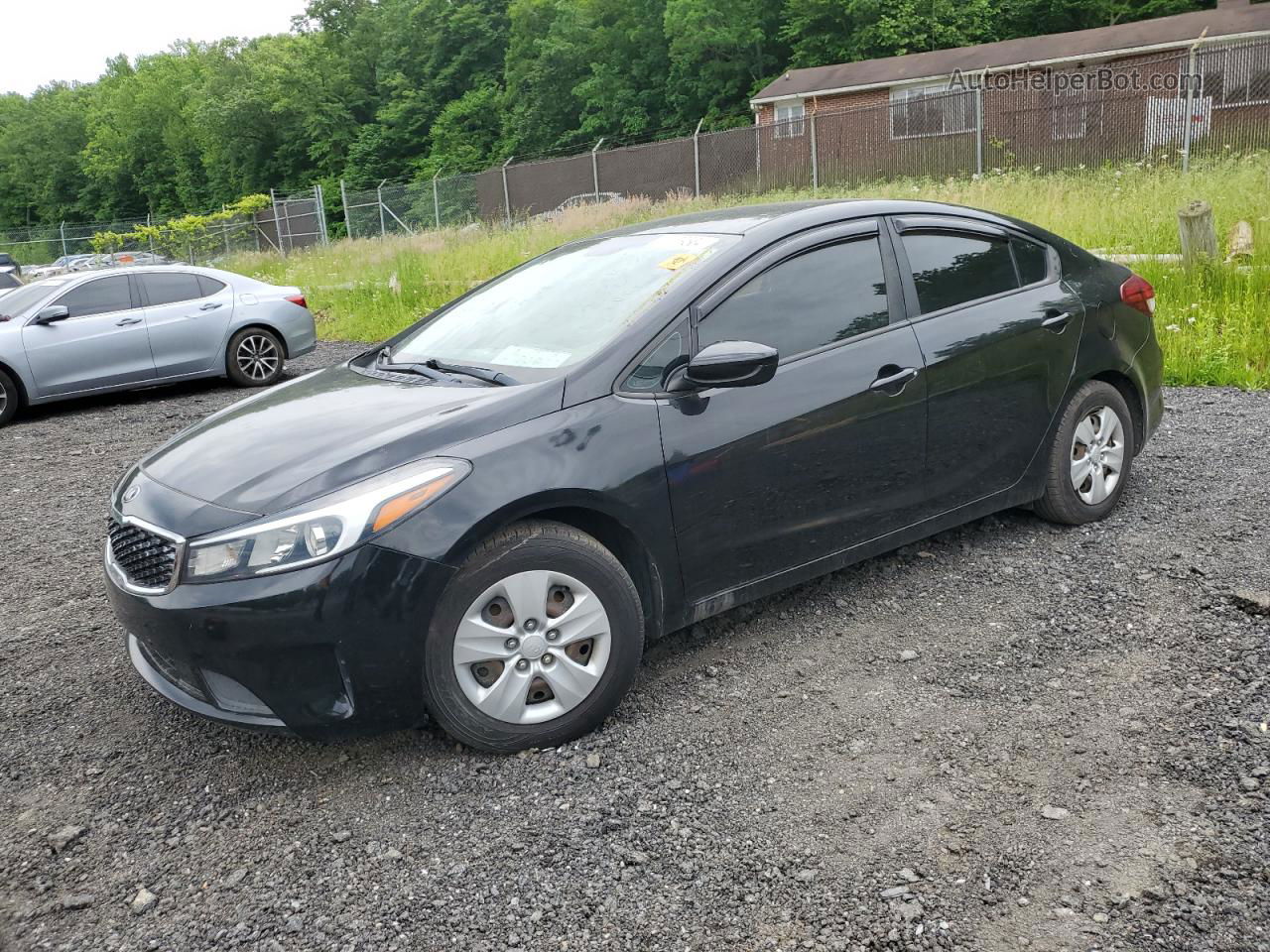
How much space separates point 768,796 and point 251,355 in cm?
984

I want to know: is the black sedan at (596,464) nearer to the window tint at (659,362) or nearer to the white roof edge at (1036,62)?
the window tint at (659,362)

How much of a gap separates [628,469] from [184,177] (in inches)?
3282

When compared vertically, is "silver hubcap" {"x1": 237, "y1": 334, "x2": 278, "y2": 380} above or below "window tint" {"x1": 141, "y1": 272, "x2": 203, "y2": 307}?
below

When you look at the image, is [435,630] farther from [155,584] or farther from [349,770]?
[155,584]

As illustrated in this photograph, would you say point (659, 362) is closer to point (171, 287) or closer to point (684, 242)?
point (684, 242)

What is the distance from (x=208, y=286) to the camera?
11.3 meters

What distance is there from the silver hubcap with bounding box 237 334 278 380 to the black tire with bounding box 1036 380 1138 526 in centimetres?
897

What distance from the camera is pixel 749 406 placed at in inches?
143

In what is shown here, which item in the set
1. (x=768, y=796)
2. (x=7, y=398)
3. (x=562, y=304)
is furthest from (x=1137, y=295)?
(x=7, y=398)

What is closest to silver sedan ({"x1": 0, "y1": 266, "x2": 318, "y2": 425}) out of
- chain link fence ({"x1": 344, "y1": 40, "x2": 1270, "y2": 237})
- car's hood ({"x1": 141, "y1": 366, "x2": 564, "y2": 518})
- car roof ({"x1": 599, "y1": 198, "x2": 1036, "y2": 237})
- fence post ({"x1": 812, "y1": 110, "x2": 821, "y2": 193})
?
car's hood ({"x1": 141, "y1": 366, "x2": 564, "y2": 518})

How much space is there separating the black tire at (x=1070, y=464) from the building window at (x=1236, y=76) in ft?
63.2

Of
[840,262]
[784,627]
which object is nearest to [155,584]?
[784,627]

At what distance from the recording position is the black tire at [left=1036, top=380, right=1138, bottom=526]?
470cm

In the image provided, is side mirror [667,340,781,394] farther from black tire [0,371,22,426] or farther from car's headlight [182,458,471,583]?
black tire [0,371,22,426]
